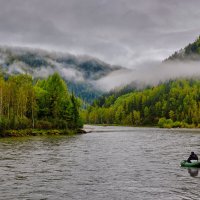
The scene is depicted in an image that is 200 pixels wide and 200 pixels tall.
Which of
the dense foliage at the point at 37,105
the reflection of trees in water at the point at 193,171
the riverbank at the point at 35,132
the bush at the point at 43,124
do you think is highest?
the dense foliage at the point at 37,105

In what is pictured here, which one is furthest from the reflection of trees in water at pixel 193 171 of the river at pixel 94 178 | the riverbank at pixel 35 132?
the riverbank at pixel 35 132

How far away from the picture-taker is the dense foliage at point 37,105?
118 metres

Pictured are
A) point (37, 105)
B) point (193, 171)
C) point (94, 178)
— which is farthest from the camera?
point (37, 105)

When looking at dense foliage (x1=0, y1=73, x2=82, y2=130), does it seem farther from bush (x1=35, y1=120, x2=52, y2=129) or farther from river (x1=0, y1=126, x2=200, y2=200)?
river (x1=0, y1=126, x2=200, y2=200)

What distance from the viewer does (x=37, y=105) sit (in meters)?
134

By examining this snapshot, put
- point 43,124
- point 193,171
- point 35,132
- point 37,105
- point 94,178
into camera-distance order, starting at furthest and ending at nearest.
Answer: point 37,105 → point 43,124 → point 35,132 → point 193,171 → point 94,178

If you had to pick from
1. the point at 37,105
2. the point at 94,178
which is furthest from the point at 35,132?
the point at 94,178

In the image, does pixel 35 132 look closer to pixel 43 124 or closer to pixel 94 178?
pixel 43 124

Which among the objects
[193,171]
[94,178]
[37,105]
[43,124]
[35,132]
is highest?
[37,105]

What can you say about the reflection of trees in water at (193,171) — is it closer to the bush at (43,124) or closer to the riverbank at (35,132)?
the riverbank at (35,132)

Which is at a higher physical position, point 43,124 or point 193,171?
point 43,124

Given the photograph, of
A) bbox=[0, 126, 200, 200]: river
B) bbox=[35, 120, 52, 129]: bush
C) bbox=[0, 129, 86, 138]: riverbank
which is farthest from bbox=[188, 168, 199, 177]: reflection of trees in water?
bbox=[35, 120, 52, 129]: bush

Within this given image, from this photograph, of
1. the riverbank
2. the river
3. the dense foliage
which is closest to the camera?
the river

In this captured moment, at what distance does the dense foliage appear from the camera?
118287 millimetres
